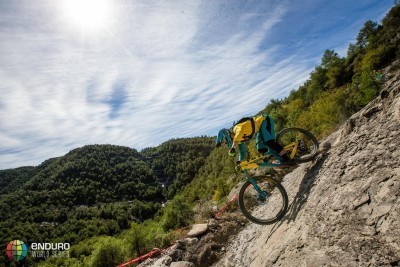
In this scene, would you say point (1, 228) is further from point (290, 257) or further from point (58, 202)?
point (290, 257)

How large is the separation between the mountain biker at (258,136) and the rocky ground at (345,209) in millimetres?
1405

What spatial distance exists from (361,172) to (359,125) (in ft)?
8.74

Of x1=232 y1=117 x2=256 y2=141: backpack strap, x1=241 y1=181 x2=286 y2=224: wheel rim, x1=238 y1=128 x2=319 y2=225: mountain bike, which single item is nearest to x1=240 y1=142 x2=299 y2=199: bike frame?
x1=238 y1=128 x2=319 y2=225: mountain bike

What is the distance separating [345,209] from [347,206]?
0.30 feet

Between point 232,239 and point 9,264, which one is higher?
point 232,239

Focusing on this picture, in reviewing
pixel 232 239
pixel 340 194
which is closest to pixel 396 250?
pixel 340 194

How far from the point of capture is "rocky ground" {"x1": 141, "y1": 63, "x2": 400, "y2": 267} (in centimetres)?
500

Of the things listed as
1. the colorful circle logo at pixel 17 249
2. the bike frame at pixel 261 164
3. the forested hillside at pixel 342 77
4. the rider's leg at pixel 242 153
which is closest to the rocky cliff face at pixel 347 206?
the bike frame at pixel 261 164

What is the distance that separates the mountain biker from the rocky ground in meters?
1.40

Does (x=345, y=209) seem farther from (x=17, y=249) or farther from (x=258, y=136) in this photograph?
(x=17, y=249)

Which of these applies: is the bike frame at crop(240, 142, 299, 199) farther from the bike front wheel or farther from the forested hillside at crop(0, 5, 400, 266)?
the forested hillside at crop(0, 5, 400, 266)

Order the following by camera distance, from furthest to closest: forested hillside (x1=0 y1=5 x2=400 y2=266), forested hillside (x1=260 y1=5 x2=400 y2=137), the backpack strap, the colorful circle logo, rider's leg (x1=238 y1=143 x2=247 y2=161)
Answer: the colorful circle logo < forested hillside (x1=260 y1=5 x2=400 y2=137) < forested hillside (x1=0 y1=5 x2=400 y2=266) < rider's leg (x1=238 y1=143 x2=247 y2=161) < the backpack strap

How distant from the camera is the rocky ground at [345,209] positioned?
500 cm

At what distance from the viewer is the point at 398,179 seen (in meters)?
5.42
